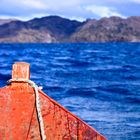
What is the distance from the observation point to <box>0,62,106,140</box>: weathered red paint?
3836mm

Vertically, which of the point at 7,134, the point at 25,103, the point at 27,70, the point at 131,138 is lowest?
the point at 131,138

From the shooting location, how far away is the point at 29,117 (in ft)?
12.7

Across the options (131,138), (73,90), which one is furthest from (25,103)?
(73,90)

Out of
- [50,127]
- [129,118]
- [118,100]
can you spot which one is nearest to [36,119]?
[50,127]

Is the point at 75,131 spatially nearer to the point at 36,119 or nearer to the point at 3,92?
the point at 36,119

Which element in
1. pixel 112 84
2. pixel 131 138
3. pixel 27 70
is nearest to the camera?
pixel 27 70

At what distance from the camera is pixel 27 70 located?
3.83 m

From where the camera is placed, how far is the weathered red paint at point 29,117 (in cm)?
384

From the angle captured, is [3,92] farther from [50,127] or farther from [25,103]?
[50,127]

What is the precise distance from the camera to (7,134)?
3.92 metres

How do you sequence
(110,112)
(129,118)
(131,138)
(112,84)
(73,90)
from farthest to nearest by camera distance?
(112,84) < (73,90) < (110,112) < (129,118) < (131,138)

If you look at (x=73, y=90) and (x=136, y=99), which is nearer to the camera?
(x=136, y=99)

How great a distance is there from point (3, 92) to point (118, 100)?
1127 cm

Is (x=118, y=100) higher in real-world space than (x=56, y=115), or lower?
lower
